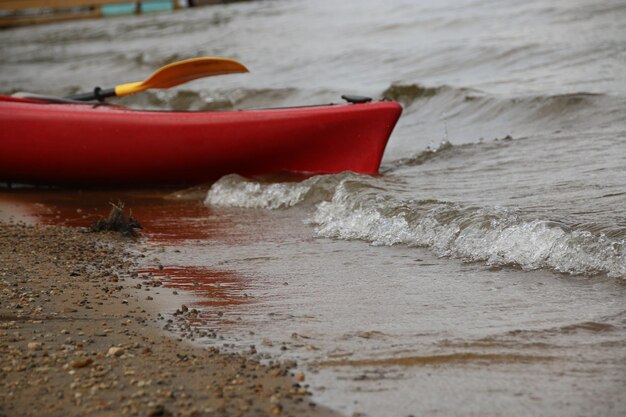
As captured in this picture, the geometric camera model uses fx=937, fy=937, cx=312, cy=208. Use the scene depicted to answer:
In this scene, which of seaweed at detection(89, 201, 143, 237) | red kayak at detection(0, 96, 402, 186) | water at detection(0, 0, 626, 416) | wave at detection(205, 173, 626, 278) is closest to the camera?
water at detection(0, 0, 626, 416)

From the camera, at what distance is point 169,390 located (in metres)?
2.45

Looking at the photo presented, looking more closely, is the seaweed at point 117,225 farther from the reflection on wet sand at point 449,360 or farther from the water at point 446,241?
the reflection on wet sand at point 449,360

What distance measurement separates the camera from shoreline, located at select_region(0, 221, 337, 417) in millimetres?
2369

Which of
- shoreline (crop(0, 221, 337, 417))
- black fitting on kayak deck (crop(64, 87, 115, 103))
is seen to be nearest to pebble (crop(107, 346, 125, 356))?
shoreline (crop(0, 221, 337, 417))

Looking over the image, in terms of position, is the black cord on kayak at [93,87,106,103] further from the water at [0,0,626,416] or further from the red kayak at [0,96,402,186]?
the water at [0,0,626,416]

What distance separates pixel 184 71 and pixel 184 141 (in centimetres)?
69

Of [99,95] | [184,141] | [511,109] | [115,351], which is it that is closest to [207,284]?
[115,351]

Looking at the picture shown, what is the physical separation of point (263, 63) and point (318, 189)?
775 cm

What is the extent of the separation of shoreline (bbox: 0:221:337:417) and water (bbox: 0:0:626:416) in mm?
168

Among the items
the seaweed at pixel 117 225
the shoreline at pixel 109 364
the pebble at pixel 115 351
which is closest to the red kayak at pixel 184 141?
the seaweed at pixel 117 225

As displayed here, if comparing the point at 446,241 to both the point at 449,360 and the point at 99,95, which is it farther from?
the point at 99,95

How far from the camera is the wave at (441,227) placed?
363cm

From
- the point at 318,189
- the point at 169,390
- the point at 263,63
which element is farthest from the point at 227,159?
the point at 263,63

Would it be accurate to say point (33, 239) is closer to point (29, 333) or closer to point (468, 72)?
point (29, 333)
